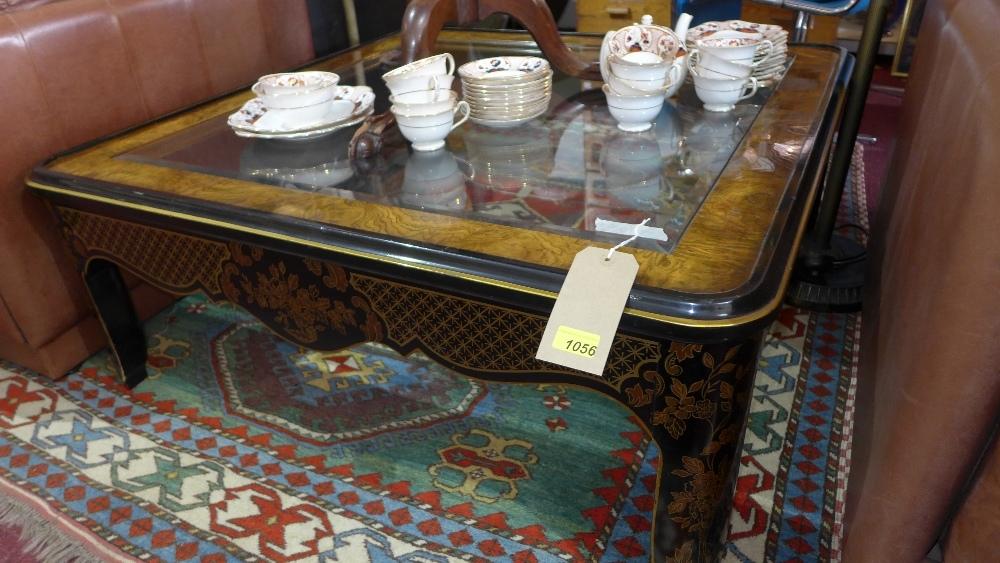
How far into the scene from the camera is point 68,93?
119 cm

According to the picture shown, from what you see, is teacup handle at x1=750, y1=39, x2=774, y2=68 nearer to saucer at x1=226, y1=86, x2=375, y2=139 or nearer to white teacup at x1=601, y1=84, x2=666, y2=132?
white teacup at x1=601, y1=84, x2=666, y2=132

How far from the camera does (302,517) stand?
1.03 meters

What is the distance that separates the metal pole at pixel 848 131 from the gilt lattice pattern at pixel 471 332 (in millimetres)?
844

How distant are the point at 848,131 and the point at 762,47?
1.03 ft

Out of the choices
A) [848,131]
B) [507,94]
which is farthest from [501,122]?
[848,131]

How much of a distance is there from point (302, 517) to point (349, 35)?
4.53 feet

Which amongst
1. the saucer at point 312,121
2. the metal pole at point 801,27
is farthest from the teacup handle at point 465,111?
the metal pole at point 801,27

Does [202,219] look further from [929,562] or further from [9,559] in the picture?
[929,562]

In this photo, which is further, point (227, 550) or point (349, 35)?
point (349, 35)

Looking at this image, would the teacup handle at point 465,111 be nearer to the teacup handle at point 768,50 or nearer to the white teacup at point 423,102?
the white teacup at point 423,102

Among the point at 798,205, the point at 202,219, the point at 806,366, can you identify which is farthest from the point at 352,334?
the point at 806,366

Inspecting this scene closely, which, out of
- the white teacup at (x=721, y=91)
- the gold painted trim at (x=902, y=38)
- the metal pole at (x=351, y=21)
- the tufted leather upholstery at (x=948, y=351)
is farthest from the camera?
the gold painted trim at (x=902, y=38)

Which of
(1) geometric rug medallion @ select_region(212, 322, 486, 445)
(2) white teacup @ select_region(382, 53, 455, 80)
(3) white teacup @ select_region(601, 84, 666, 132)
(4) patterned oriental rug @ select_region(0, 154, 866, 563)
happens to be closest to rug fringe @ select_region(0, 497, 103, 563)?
(4) patterned oriental rug @ select_region(0, 154, 866, 563)

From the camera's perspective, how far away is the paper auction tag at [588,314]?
2.13 ft
